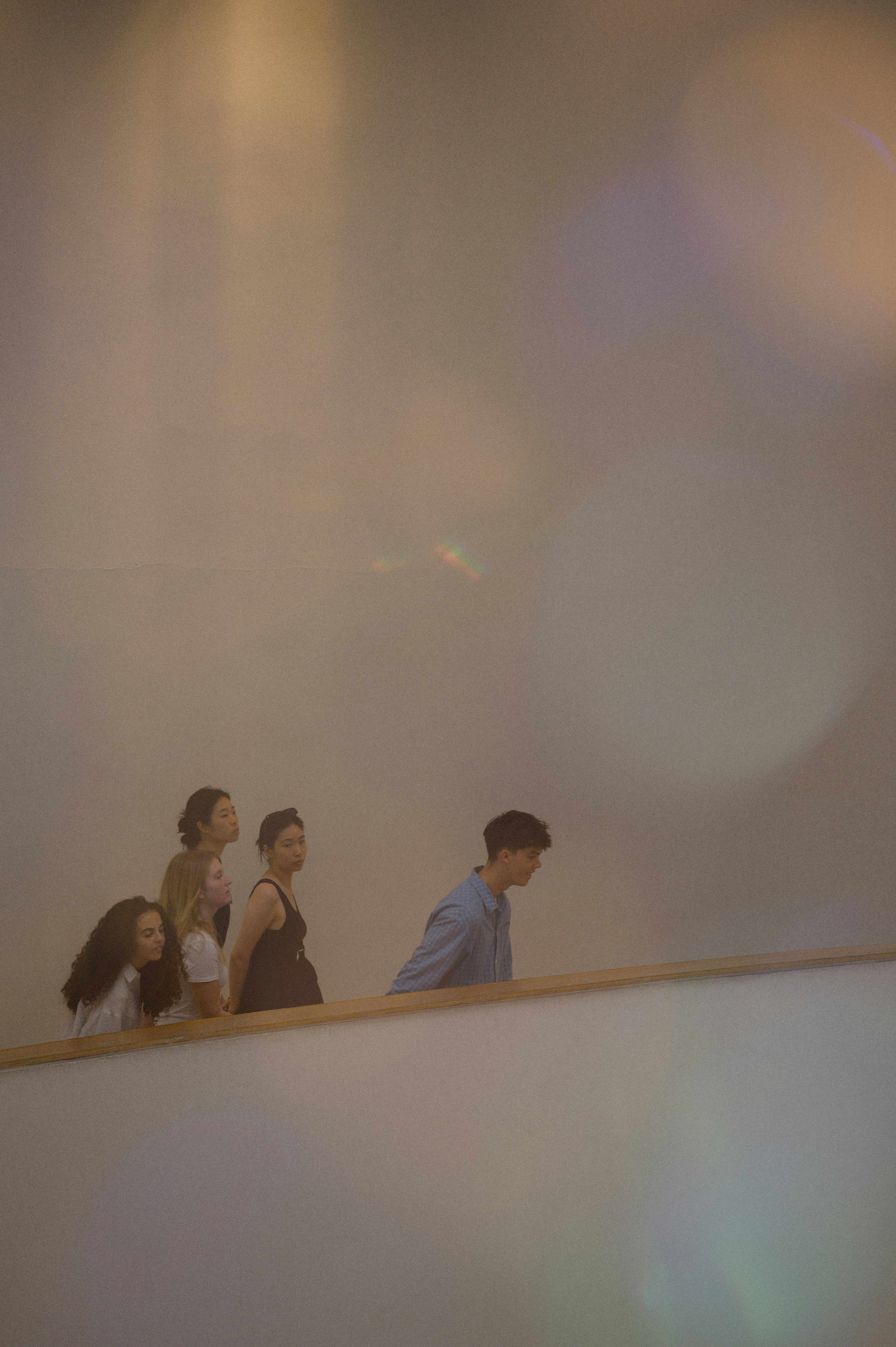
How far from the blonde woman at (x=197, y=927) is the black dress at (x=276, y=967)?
0.12 metres

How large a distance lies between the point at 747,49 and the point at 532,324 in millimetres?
1868

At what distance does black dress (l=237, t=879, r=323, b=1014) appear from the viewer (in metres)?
4.02

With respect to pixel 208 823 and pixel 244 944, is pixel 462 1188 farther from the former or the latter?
pixel 208 823

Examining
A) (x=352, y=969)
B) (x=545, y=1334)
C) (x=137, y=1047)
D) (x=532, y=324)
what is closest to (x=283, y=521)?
(x=532, y=324)

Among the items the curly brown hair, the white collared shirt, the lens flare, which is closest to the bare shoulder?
the curly brown hair

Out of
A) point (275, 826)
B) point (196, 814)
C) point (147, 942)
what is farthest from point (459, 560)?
point (147, 942)

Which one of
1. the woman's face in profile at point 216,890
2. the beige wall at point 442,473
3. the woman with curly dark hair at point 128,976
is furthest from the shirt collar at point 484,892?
the beige wall at point 442,473

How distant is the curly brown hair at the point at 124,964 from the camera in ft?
11.9

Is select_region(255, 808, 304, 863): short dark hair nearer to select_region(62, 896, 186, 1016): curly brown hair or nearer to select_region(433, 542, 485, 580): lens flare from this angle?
select_region(62, 896, 186, 1016): curly brown hair

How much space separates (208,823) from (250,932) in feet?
2.57

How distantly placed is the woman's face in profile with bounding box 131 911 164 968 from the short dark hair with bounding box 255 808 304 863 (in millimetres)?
597

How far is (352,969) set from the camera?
5020mm

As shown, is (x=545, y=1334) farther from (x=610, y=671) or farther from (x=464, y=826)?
(x=610, y=671)

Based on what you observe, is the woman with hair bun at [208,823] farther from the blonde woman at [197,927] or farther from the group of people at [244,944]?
the group of people at [244,944]
